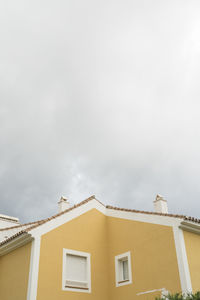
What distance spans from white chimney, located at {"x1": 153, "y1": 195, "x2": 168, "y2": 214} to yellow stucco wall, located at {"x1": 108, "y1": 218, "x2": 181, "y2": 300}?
2444 millimetres

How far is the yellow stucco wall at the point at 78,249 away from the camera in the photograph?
1272 cm

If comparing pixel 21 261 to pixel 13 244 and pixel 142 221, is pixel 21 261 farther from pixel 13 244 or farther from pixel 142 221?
pixel 142 221

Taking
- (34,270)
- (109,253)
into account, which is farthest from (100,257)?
(34,270)

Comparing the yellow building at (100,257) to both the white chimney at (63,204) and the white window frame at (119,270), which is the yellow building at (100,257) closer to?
the white window frame at (119,270)

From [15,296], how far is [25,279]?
2.88 feet

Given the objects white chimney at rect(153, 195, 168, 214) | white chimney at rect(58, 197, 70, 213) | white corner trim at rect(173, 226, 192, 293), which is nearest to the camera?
white corner trim at rect(173, 226, 192, 293)

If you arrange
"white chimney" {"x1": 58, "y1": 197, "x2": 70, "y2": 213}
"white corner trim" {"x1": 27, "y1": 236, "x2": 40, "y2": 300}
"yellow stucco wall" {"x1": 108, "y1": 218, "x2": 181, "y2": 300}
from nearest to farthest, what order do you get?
"white corner trim" {"x1": 27, "y1": 236, "x2": 40, "y2": 300} < "yellow stucco wall" {"x1": 108, "y1": 218, "x2": 181, "y2": 300} < "white chimney" {"x1": 58, "y1": 197, "x2": 70, "y2": 213}

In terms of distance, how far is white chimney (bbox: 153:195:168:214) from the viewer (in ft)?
54.7

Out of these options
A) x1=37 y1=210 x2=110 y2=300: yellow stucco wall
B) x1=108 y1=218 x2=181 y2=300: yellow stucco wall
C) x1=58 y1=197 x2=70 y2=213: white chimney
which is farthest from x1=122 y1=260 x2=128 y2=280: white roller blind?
x1=58 y1=197 x2=70 y2=213: white chimney

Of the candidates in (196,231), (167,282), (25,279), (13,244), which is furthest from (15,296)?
(196,231)

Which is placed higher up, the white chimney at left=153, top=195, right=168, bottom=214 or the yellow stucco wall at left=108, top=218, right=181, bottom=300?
the white chimney at left=153, top=195, right=168, bottom=214

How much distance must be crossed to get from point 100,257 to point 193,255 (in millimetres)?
4693

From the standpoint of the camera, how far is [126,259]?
1457 centimetres

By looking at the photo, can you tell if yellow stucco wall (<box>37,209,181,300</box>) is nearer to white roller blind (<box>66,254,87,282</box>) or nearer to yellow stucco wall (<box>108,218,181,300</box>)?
yellow stucco wall (<box>108,218,181,300</box>)
